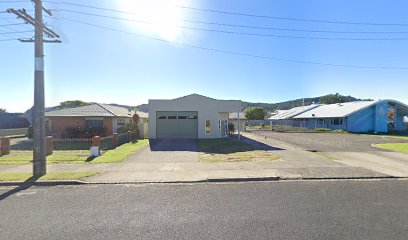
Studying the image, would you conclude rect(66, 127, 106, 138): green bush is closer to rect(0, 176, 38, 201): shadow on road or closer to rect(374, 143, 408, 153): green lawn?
rect(0, 176, 38, 201): shadow on road

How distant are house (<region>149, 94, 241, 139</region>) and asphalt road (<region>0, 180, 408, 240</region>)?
17.5 meters

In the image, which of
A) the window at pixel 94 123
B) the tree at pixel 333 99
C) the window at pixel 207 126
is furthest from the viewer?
the tree at pixel 333 99

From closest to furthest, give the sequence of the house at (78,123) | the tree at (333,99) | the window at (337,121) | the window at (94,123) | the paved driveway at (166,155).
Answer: the paved driveway at (166,155) < the house at (78,123) < the window at (94,123) < the window at (337,121) < the tree at (333,99)

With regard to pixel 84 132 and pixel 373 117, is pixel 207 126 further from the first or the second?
pixel 373 117

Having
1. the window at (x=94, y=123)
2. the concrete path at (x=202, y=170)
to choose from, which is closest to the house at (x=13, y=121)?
the window at (x=94, y=123)

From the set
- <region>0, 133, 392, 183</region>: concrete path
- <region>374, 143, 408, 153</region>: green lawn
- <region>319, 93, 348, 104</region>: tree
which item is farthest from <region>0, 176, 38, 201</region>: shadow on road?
<region>319, 93, 348, 104</region>: tree

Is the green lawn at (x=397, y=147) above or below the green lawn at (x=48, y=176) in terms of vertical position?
below

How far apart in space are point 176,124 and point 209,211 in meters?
20.0

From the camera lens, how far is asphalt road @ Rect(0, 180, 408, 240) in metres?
4.64

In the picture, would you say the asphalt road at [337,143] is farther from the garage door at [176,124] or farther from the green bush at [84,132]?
the green bush at [84,132]

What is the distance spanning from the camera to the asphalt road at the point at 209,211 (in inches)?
183

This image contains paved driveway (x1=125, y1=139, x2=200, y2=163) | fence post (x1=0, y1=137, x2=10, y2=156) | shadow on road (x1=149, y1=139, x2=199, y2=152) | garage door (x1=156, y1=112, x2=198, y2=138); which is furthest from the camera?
garage door (x1=156, y1=112, x2=198, y2=138)

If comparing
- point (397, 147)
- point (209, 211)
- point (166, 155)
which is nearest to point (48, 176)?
point (166, 155)

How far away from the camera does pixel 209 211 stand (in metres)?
5.77
